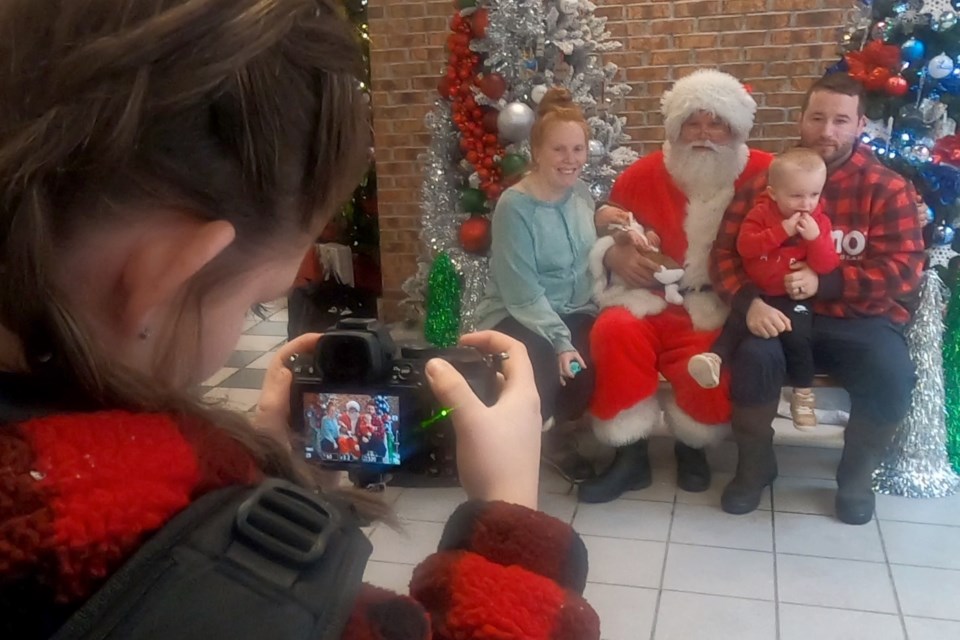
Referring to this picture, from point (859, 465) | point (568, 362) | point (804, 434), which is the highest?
point (568, 362)

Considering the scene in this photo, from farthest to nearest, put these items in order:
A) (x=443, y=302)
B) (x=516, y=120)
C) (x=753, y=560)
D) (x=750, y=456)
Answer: (x=443, y=302) → (x=516, y=120) → (x=750, y=456) → (x=753, y=560)

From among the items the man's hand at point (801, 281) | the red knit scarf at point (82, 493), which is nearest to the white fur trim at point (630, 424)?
the man's hand at point (801, 281)

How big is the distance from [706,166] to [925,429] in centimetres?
95

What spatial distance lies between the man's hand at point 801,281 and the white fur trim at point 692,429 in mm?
413

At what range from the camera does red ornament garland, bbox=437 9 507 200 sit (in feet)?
10.6

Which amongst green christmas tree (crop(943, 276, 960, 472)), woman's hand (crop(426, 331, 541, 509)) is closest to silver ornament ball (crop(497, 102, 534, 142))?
green christmas tree (crop(943, 276, 960, 472))

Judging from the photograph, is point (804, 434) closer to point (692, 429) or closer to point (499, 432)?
point (692, 429)

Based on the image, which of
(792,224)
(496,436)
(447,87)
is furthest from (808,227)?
(496,436)

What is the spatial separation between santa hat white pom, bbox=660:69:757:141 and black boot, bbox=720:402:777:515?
79cm

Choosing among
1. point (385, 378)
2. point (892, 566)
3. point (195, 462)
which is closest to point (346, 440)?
point (385, 378)

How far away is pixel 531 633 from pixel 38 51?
440 mm

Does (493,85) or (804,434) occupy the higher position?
(493,85)

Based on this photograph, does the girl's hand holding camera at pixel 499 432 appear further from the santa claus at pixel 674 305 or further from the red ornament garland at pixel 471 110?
the red ornament garland at pixel 471 110

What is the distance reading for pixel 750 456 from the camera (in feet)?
7.96
